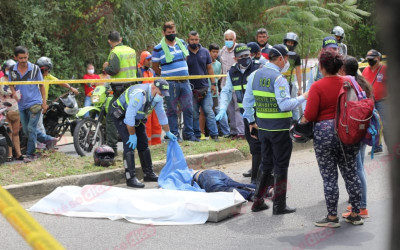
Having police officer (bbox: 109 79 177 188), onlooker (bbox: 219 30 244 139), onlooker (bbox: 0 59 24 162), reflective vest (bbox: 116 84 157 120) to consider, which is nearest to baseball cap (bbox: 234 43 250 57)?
police officer (bbox: 109 79 177 188)

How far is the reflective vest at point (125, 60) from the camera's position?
33.6 feet

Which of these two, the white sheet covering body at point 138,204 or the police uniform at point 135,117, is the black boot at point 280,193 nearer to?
the white sheet covering body at point 138,204

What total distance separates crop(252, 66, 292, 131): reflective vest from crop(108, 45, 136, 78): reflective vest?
393 cm

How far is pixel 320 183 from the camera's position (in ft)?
27.0

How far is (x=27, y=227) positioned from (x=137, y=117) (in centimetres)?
594

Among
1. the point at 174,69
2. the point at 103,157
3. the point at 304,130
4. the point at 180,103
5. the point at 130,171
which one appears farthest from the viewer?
the point at 180,103

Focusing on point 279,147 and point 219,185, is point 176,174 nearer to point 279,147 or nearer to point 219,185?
point 219,185

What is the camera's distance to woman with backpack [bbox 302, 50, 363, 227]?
20.0ft

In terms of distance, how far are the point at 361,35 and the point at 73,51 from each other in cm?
1122

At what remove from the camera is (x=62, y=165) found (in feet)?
29.7

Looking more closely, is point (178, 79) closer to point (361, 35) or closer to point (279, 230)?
point (279, 230)

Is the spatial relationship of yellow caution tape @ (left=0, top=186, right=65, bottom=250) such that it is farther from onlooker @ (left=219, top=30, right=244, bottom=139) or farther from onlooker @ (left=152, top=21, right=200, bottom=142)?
onlooker @ (left=219, top=30, right=244, bottom=139)

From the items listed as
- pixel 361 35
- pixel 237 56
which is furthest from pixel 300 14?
pixel 237 56

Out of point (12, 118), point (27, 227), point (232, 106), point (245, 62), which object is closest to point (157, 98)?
point (245, 62)
